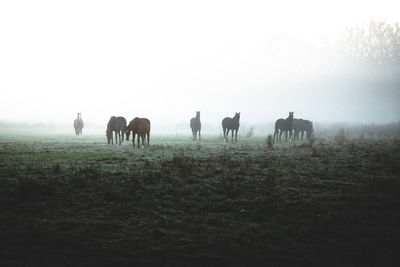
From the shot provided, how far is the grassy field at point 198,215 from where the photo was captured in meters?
6.94

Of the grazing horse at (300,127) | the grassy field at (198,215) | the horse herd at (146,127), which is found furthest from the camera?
the grazing horse at (300,127)

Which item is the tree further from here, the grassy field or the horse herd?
the grassy field

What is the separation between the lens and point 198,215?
8875mm

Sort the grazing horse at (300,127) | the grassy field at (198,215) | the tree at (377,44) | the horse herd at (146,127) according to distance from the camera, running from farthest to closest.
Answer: the tree at (377,44) → the grazing horse at (300,127) → the horse herd at (146,127) → the grassy field at (198,215)

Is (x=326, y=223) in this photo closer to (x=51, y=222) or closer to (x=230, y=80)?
(x=51, y=222)

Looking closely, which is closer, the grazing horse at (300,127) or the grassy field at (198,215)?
the grassy field at (198,215)

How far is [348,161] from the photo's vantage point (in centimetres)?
1566

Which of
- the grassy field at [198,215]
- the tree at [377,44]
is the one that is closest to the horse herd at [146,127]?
the grassy field at [198,215]

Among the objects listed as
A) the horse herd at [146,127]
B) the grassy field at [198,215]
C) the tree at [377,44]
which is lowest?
the grassy field at [198,215]

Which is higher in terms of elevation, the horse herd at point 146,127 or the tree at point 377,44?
the tree at point 377,44

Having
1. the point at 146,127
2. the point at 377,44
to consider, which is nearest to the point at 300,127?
the point at 146,127

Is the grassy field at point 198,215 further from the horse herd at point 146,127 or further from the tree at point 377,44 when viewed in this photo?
the tree at point 377,44

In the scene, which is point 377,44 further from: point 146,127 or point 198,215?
point 198,215

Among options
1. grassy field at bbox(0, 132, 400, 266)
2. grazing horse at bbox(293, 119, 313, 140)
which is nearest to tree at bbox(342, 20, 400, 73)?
grazing horse at bbox(293, 119, 313, 140)
